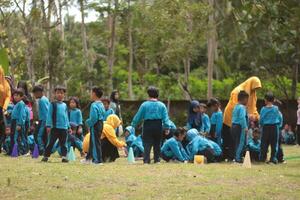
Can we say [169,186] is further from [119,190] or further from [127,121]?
[127,121]

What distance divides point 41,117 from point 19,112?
72 cm

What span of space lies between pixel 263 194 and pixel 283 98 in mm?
20748

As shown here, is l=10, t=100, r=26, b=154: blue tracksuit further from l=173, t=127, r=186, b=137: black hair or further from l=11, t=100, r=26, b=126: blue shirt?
l=173, t=127, r=186, b=137: black hair

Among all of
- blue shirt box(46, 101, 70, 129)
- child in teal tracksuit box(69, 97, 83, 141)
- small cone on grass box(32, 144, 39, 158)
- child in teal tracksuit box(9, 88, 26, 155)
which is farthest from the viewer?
child in teal tracksuit box(69, 97, 83, 141)

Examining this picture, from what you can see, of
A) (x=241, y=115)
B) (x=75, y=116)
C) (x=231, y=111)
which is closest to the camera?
(x=241, y=115)

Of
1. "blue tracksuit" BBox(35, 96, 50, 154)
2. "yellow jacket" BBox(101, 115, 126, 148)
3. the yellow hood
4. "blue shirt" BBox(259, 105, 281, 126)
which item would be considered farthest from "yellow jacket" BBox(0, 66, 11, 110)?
"blue tracksuit" BBox(35, 96, 50, 154)

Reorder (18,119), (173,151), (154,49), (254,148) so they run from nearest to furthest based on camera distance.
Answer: (173,151) < (254,148) < (18,119) < (154,49)

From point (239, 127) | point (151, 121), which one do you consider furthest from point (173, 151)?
point (239, 127)

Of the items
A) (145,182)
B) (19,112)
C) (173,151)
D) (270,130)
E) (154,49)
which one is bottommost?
(145,182)

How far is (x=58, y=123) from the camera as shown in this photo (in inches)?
539

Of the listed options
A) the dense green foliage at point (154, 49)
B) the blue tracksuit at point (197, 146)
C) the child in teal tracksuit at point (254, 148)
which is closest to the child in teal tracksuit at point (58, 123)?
the blue tracksuit at point (197, 146)

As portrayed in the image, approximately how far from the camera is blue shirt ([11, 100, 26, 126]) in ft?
51.8

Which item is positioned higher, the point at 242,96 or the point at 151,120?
the point at 242,96

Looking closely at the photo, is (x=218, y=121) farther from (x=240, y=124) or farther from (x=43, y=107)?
→ (x=43, y=107)
